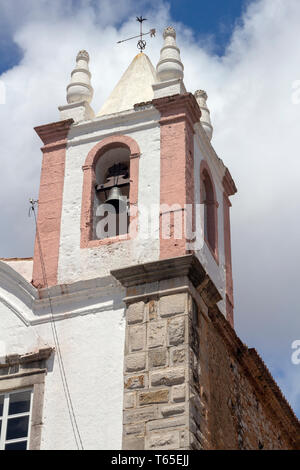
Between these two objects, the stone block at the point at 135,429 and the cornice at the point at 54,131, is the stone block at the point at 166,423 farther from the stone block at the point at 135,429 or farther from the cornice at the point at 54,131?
the cornice at the point at 54,131

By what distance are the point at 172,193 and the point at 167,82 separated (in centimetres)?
219

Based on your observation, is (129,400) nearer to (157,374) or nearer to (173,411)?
(157,374)

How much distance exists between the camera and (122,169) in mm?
13680

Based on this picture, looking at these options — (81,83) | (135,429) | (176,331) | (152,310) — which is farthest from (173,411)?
(81,83)

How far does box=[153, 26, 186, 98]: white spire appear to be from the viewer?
1371 centimetres

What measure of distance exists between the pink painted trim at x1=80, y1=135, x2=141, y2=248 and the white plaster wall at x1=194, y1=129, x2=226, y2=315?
92cm

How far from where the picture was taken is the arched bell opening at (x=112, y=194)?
42.7 ft

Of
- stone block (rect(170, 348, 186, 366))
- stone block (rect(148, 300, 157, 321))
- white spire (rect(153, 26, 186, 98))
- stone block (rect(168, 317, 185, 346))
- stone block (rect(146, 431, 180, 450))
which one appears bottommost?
stone block (rect(146, 431, 180, 450))

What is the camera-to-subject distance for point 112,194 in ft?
43.0

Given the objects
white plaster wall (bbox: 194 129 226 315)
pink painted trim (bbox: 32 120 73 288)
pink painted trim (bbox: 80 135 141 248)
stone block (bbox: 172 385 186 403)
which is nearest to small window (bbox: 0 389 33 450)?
pink painted trim (bbox: 32 120 73 288)

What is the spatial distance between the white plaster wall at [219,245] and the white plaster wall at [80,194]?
0.73 metres

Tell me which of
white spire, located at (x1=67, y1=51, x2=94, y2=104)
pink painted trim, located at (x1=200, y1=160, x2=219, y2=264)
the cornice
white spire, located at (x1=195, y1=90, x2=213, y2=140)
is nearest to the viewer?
pink painted trim, located at (x1=200, y1=160, x2=219, y2=264)

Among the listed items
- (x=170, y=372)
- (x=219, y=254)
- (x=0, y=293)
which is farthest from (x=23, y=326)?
(x=219, y=254)

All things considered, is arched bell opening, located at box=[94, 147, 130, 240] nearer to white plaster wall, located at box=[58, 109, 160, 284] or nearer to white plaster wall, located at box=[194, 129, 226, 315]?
white plaster wall, located at box=[58, 109, 160, 284]
